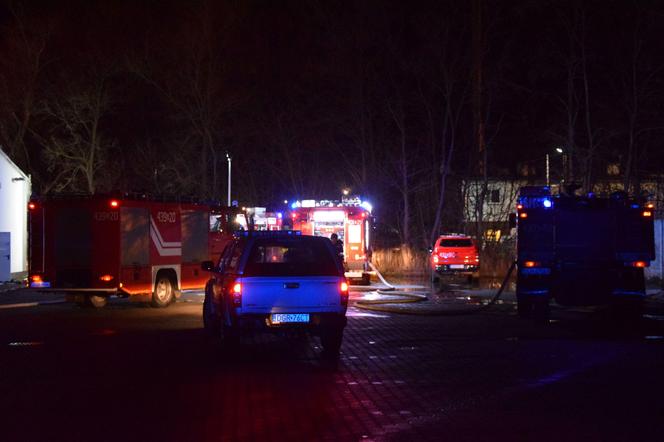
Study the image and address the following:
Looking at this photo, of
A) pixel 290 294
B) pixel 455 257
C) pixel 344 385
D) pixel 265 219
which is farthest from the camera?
pixel 265 219

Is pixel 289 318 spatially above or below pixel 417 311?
above

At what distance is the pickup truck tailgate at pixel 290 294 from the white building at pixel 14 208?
25.8 m

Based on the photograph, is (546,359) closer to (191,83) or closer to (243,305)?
(243,305)

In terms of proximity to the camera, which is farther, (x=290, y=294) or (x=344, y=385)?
(x=290, y=294)

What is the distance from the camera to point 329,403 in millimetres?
9406

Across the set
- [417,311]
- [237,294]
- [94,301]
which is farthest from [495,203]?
[237,294]

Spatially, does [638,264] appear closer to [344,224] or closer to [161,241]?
[161,241]

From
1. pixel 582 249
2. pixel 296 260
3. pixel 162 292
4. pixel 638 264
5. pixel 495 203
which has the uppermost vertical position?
pixel 495 203

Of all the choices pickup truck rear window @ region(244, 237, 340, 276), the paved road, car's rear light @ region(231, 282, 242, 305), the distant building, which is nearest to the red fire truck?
the paved road

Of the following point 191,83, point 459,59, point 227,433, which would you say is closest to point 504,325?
point 227,433

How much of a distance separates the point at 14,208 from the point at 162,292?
713 inches

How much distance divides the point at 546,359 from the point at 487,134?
34.8 meters

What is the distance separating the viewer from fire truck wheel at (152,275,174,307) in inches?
847

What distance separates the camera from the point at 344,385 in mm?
10531
